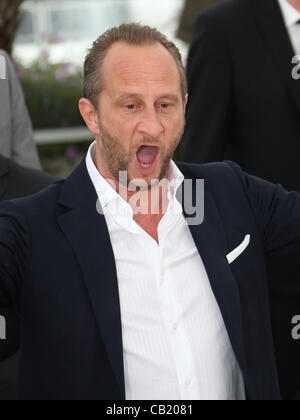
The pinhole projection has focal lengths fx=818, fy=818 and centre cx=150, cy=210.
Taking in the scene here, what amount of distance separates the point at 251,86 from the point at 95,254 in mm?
1520

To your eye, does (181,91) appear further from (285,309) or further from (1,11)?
(1,11)

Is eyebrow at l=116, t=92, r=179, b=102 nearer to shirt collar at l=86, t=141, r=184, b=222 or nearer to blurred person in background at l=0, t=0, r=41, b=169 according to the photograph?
shirt collar at l=86, t=141, r=184, b=222

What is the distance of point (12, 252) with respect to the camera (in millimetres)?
2316

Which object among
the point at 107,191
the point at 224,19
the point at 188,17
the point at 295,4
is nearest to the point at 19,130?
the point at 224,19

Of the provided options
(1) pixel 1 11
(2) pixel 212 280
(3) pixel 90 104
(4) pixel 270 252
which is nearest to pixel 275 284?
(4) pixel 270 252

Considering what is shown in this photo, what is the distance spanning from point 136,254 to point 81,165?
1.16 feet

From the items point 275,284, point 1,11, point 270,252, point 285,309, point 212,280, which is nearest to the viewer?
point 212,280

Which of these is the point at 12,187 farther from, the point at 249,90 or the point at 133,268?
the point at 249,90

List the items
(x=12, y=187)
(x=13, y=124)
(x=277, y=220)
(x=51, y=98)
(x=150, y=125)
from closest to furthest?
1. (x=150, y=125)
2. (x=277, y=220)
3. (x=12, y=187)
4. (x=13, y=124)
5. (x=51, y=98)

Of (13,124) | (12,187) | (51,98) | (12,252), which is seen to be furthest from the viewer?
(51,98)

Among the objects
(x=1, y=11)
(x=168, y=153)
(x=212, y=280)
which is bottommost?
(x=212, y=280)

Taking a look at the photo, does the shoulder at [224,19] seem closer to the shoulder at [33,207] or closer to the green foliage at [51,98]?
the shoulder at [33,207]

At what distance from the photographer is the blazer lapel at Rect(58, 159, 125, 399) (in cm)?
233
